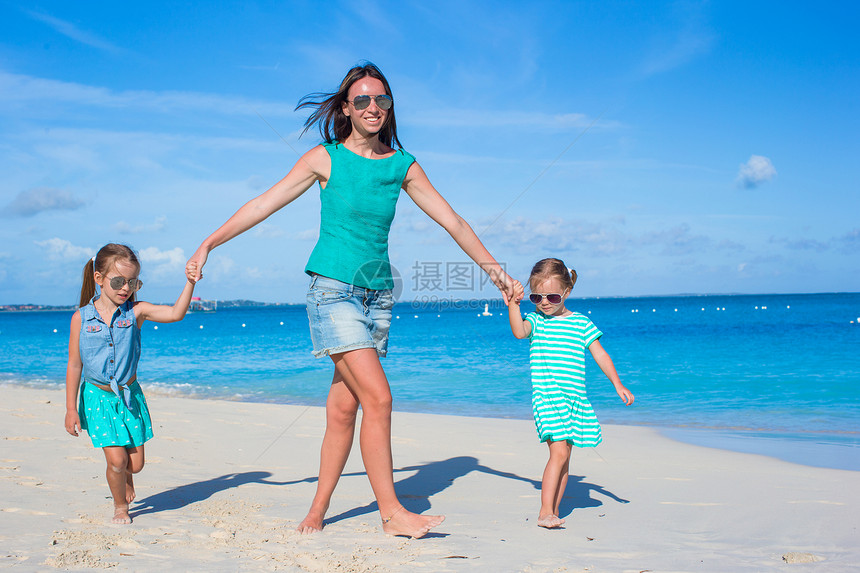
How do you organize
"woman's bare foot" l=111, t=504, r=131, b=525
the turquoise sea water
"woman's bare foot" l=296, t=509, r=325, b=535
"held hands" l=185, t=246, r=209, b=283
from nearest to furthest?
1. "held hands" l=185, t=246, r=209, b=283
2. "woman's bare foot" l=296, t=509, r=325, b=535
3. "woman's bare foot" l=111, t=504, r=131, b=525
4. the turquoise sea water

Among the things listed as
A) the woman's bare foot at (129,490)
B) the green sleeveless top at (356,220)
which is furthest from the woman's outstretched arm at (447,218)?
the woman's bare foot at (129,490)

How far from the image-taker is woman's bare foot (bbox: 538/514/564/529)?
3230mm

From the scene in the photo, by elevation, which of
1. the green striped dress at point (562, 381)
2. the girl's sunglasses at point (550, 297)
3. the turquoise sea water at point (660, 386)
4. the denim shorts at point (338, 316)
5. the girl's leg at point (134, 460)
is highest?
the girl's sunglasses at point (550, 297)

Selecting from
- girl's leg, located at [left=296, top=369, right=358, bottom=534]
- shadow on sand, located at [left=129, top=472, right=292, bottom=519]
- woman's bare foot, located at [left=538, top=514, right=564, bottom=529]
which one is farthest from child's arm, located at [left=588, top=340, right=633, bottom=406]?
shadow on sand, located at [left=129, top=472, right=292, bottom=519]

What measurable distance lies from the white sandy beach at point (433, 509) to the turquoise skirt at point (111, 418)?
1.33ft

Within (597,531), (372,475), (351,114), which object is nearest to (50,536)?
(372,475)

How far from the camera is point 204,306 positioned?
126 metres

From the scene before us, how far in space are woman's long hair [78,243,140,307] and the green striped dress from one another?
7.21 feet

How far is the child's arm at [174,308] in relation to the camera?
2.90 metres

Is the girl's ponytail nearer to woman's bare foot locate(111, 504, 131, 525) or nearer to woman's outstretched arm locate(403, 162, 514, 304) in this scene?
woman's bare foot locate(111, 504, 131, 525)

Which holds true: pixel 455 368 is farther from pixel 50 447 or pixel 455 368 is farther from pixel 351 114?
pixel 351 114

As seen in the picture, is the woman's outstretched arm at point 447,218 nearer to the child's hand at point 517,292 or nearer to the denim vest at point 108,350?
the child's hand at point 517,292

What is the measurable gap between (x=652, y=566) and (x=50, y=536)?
2.64 metres

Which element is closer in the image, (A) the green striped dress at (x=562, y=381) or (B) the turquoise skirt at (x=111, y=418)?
(B) the turquoise skirt at (x=111, y=418)
